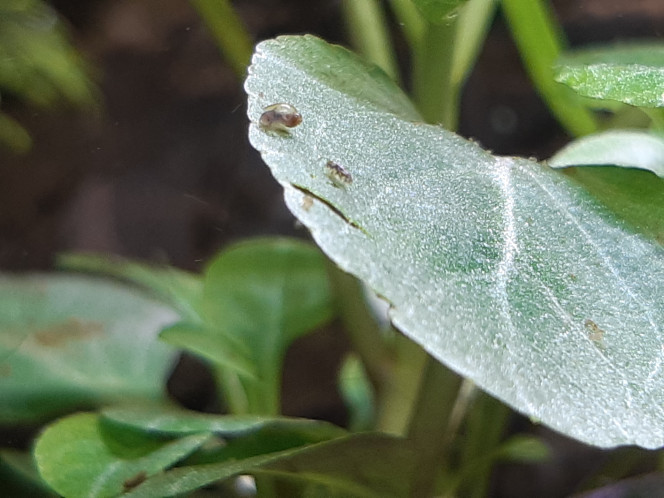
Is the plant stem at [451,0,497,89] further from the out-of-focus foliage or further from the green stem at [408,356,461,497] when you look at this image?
the out-of-focus foliage

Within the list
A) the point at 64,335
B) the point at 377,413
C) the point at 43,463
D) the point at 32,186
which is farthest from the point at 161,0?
the point at 43,463

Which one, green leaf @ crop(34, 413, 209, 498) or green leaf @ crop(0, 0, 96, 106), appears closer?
green leaf @ crop(34, 413, 209, 498)

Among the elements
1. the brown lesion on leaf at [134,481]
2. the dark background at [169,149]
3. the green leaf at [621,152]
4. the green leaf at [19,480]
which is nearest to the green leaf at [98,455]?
the brown lesion on leaf at [134,481]

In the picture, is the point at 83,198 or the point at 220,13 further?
the point at 83,198

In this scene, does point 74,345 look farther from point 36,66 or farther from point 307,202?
point 36,66

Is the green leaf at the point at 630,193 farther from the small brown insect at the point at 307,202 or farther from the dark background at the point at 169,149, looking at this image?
the dark background at the point at 169,149

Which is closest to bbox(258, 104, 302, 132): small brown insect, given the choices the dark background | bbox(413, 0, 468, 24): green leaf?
bbox(413, 0, 468, 24): green leaf

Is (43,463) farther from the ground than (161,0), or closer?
closer

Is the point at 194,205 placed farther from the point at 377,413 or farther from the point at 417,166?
Result: the point at 417,166
